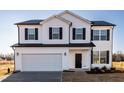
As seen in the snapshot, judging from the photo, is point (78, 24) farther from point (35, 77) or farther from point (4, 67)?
point (4, 67)

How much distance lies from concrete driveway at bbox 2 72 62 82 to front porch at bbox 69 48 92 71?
72.5 inches

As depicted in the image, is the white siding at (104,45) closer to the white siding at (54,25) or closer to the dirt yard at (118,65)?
the dirt yard at (118,65)

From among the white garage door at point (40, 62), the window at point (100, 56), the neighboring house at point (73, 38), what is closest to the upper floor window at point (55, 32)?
the neighboring house at point (73, 38)

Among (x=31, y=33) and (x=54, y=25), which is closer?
(x=54, y=25)

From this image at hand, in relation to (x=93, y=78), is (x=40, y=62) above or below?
above

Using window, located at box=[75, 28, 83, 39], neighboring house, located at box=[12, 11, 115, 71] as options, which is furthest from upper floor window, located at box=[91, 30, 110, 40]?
window, located at box=[75, 28, 83, 39]

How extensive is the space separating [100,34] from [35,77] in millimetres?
5469

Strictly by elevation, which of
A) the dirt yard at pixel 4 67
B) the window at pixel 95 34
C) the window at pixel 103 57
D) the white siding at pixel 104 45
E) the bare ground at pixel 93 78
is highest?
the window at pixel 95 34

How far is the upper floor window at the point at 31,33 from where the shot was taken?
16170mm

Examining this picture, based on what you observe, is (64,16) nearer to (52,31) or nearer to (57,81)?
(52,31)

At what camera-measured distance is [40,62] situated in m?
13.9

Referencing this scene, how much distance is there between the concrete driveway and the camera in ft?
40.4

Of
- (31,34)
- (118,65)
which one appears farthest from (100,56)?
(31,34)
